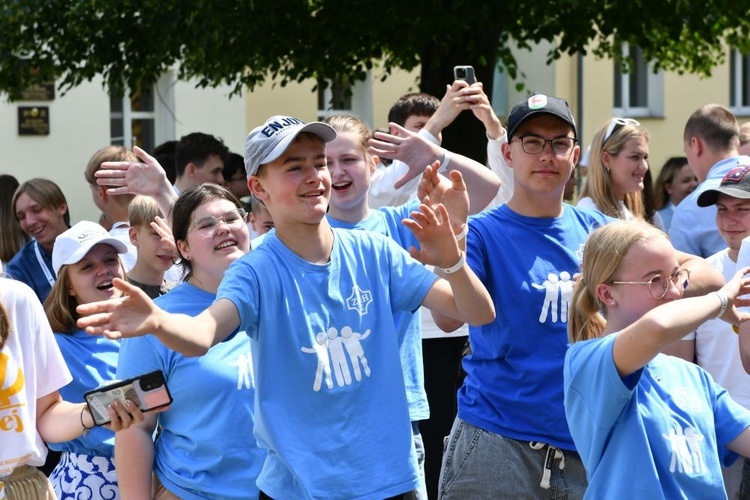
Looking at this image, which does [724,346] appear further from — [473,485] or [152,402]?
[152,402]

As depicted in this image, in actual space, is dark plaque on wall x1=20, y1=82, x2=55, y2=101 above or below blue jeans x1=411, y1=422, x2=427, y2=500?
above

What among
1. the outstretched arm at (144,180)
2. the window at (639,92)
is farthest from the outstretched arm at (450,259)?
the window at (639,92)

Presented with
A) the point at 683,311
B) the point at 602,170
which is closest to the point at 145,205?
the point at 602,170

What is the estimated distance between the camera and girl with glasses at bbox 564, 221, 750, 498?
10.9 ft

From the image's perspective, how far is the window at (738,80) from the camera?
23.8 meters

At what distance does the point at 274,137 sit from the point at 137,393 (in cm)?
87

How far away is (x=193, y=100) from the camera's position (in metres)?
17.4

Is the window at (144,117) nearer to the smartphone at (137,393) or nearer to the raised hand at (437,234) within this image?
the smartphone at (137,393)

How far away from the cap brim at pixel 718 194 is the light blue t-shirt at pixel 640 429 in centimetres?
174

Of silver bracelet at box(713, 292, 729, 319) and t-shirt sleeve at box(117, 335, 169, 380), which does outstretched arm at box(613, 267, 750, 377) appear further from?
t-shirt sleeve at box(117, 335, 169, 380)

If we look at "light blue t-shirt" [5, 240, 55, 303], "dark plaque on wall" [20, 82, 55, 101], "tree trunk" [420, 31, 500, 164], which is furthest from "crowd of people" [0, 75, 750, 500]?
"dark plaque on wall" [20, 82, 55, 101]

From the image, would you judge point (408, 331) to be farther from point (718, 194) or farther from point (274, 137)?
point (718, 194)

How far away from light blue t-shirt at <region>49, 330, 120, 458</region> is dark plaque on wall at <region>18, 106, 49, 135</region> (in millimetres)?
11631

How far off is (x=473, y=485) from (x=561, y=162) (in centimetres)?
116
